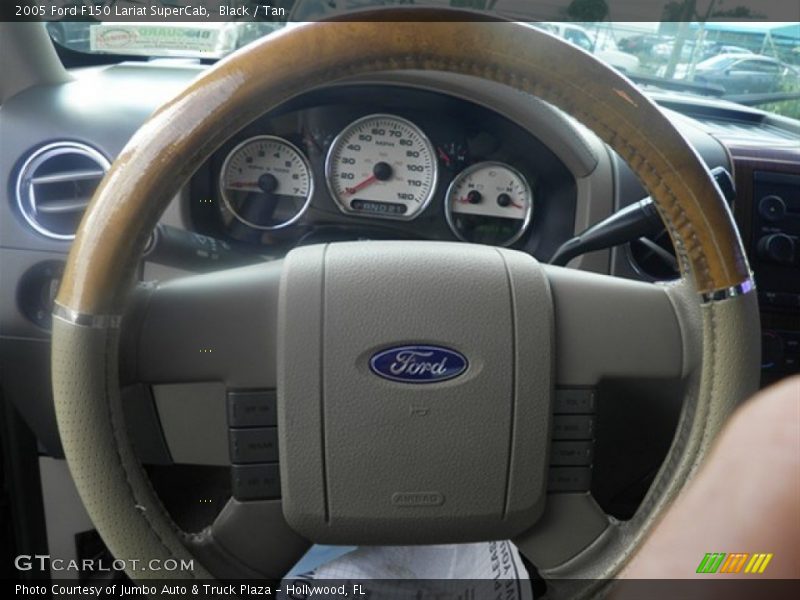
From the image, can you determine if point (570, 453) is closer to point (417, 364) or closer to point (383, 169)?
point (417, 364)

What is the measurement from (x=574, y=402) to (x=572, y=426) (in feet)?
0.09

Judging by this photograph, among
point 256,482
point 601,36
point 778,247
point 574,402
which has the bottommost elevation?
point 256,482

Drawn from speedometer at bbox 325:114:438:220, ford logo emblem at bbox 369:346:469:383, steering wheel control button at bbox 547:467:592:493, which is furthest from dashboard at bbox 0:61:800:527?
ford logo emblem at bbox 369:346:469:383

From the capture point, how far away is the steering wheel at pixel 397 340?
2.36 ft

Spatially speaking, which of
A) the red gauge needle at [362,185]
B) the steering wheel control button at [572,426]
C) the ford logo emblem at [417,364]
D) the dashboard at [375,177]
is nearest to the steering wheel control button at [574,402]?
the steering wheel control button at [572,426]

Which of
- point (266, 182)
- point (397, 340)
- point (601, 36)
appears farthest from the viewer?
point (266, 182)

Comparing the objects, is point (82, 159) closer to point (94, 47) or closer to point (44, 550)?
point (94, 47)

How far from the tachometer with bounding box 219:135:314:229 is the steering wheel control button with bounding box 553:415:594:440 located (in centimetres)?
61

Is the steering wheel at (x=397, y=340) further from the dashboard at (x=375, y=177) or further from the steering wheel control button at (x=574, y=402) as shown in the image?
the dashboard at (x=375, y=177)

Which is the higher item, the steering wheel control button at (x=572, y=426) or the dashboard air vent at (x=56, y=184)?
the dashboard air vent at (x=56, y=184)

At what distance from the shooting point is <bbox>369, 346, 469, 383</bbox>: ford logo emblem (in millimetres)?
839

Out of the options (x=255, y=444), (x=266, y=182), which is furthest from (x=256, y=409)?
(x=266, y=182)

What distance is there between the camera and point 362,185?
4.34 ft

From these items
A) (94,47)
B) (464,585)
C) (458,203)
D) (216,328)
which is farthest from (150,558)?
(94,47)
